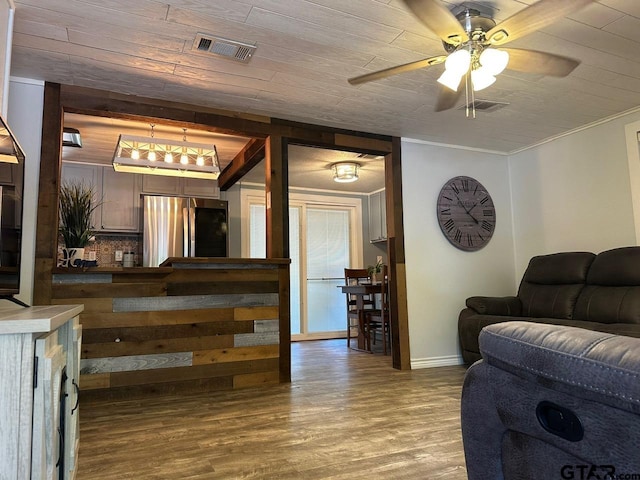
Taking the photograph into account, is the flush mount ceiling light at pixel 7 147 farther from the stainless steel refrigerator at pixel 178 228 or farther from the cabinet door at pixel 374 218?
A: the cabinet door at pixel 374 218

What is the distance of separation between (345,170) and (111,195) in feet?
9.38

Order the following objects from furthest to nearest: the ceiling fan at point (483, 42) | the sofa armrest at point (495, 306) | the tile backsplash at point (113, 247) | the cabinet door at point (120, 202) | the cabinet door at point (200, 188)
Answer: the cabinet door at point (200, 188)
the tile backsplash at point (113, 247)
the cabinet door at point (120, 202)
the sofa armrest at point (495, 306)
the ceiling fan at point (483, 42)

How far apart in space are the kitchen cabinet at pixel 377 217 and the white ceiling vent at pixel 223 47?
4.18 meters

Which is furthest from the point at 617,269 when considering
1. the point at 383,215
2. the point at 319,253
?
the point at 319,253

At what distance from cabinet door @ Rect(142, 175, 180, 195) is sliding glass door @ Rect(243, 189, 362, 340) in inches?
48.0

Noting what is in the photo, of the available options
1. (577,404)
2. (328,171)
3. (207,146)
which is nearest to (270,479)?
(577,404)

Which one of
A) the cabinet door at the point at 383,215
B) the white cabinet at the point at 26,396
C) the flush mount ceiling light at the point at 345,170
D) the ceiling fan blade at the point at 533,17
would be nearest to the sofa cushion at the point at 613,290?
the ceiling fan blade at the point at 533,17

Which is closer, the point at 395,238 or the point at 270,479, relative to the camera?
the point at 270,479

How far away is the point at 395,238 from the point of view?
4277mm

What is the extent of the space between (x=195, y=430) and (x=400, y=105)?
9.40ft

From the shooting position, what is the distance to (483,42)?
7.55 feet

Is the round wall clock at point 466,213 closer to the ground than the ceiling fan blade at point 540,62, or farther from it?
closer to the ground

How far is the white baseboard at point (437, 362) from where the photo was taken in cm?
422

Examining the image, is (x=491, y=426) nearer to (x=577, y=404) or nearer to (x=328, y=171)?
(x=577, y=404)
